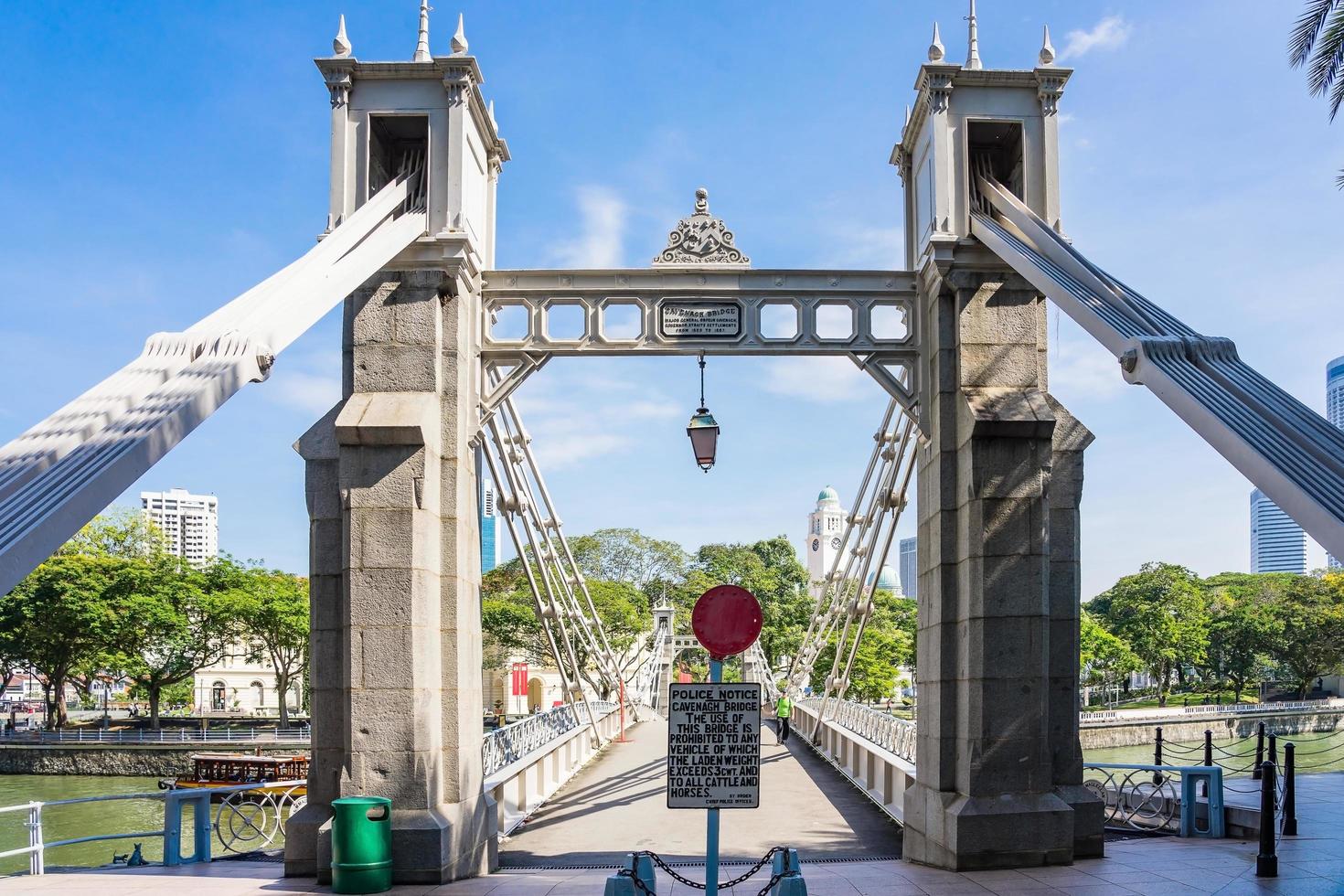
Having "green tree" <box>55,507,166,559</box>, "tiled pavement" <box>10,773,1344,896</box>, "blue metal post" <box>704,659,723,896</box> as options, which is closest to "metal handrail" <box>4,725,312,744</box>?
"green tree" <box>55,507,166,559</box>

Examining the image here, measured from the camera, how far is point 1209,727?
174 feet

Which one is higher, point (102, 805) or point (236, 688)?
point (102, 805)

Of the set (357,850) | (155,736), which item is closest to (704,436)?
(357,850)

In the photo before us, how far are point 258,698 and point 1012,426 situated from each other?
6954 centimetres

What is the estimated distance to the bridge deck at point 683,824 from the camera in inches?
475

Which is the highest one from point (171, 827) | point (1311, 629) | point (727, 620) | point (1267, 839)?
point (727, 620)

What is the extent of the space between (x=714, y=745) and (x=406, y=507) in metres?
4.53

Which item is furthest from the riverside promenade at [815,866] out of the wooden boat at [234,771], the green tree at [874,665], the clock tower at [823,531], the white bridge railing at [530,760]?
the clock tower at [823,531]

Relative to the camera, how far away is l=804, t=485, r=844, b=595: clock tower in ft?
456

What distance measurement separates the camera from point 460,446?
411 inches

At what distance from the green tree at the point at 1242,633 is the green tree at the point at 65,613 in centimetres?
5617

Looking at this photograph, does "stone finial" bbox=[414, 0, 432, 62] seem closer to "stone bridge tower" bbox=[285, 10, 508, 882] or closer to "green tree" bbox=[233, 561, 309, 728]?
"stone bridge tower" bbox=[285, 10, 508, 882]

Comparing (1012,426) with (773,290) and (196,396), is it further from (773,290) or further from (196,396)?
(196,396)

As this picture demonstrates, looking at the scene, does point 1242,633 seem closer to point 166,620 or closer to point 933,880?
point 166,620
